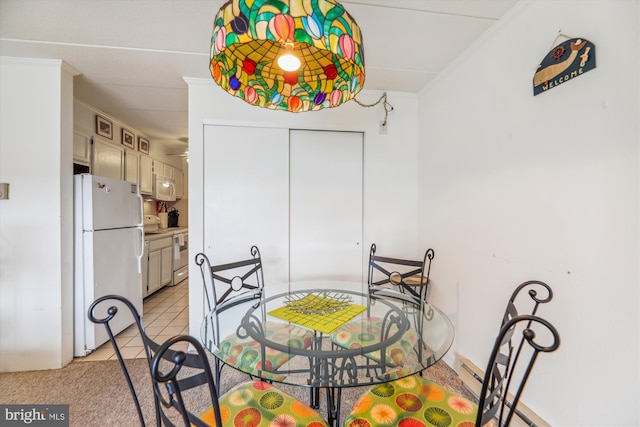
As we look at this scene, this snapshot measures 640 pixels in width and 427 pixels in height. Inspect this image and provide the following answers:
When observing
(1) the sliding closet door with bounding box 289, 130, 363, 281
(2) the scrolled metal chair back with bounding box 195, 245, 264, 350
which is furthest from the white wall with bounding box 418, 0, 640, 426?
(2) the scrolled metal chair back with bounding box 195, 245, 264, 350

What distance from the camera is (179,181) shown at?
5195 mm

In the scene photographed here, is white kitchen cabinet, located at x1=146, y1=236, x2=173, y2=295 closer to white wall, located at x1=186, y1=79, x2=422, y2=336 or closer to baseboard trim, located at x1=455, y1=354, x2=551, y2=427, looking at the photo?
white wall, located at x1=186, y1=79, x2=422, y2=336

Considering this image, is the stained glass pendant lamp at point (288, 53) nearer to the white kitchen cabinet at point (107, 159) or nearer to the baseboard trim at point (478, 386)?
the baseboard trim at point (478, 386)

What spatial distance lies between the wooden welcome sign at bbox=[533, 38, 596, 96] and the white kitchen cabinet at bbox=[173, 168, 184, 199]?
5221 millimetres

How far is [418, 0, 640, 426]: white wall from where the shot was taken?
1085mm

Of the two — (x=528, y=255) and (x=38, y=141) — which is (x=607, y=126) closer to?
(x=528, y=255)

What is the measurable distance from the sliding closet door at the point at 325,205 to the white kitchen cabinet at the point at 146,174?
2.63m

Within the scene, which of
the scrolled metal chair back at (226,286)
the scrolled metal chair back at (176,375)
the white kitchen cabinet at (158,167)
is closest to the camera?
the scrolled metal chair back at (176,375)

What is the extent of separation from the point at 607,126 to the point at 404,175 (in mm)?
1576

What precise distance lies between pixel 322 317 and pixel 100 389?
1667 millimetres

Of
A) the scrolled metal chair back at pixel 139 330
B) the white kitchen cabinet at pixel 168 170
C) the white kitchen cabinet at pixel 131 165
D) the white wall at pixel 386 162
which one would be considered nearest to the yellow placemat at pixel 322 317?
the scrolled metal chair back at pixel 139 330

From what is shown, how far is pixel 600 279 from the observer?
45.9 inches

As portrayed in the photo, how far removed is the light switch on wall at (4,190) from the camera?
2.00 m

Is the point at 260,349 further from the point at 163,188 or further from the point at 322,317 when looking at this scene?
the point at 163,188
